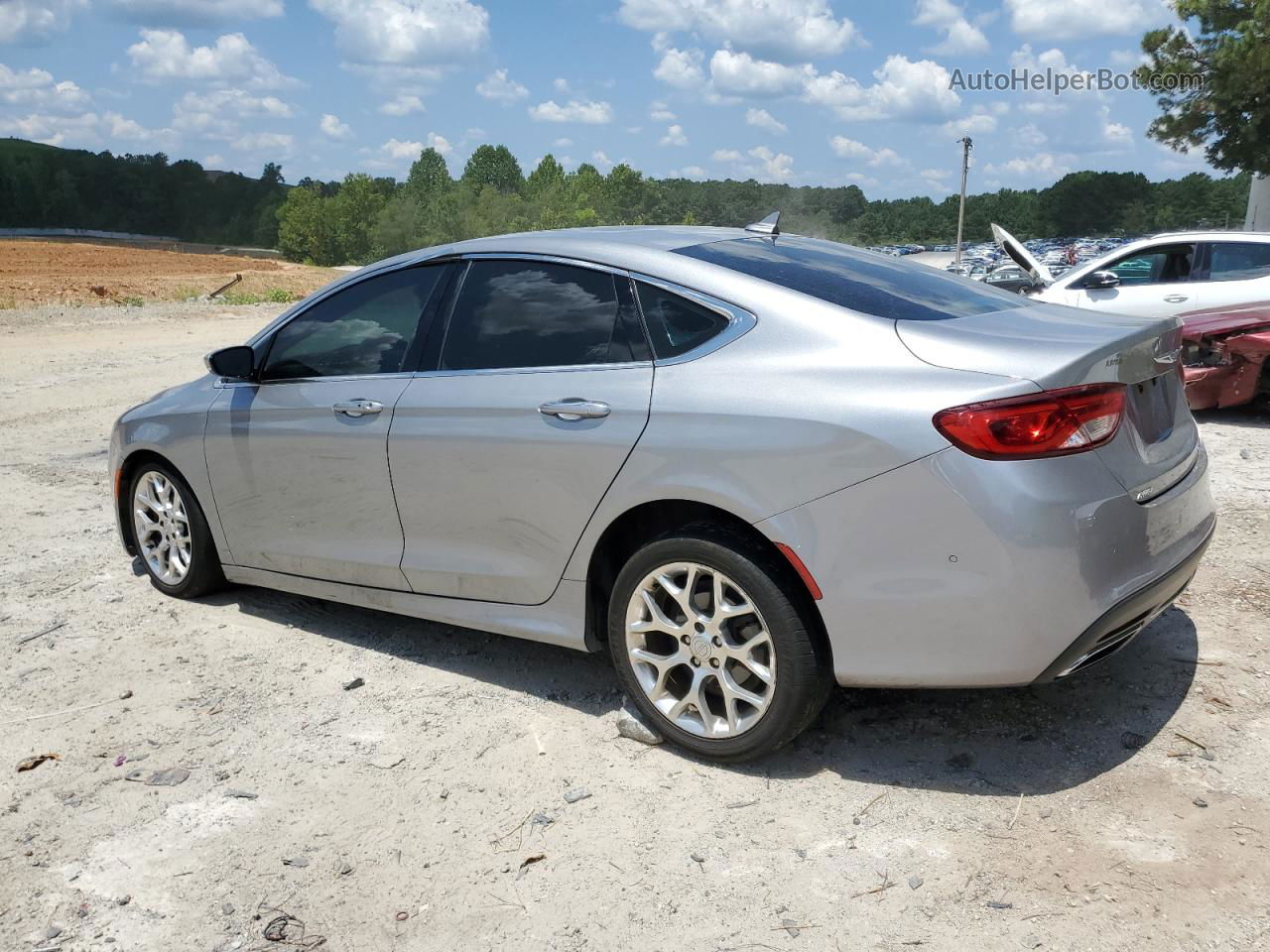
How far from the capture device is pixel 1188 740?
360 cm

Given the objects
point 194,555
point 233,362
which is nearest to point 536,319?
point 233,362

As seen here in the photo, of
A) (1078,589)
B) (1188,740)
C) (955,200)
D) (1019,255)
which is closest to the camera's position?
(1078,589)

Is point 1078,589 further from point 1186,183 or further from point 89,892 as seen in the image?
point 1186,183

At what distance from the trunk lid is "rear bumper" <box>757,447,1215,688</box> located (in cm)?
16

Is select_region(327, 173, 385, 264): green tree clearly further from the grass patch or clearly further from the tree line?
the grass patch

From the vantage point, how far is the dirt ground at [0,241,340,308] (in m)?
30.0

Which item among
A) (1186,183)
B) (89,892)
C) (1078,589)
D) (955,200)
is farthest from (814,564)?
(955,200)

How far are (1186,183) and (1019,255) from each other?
63.4 metres

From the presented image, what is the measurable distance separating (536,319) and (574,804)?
1675 millimetres

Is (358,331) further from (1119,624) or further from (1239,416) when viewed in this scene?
(1239,416)

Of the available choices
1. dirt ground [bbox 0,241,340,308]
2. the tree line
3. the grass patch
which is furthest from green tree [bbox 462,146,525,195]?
the grass patch

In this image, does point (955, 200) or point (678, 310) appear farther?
point (955, 200)

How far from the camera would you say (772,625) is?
11.0ft

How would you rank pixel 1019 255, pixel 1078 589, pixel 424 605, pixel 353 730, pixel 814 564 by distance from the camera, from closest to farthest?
pixel 1078 589
pixel 814 564
pixel 353 730
pixel 424 605
pixel 1019 255
